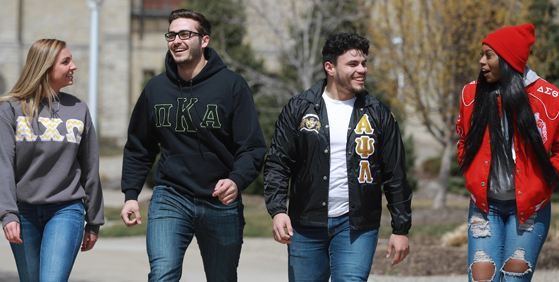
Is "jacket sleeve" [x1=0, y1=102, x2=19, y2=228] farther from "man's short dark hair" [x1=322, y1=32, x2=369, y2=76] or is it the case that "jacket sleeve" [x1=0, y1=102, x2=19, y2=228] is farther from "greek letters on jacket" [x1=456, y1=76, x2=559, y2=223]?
"greek letters on jacket" [x1=456, y1=76, x2=559, y2=223]

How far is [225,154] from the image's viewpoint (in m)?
4.07

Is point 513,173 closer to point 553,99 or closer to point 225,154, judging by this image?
point 553,99

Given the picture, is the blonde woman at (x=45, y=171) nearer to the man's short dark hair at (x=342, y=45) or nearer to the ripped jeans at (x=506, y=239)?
the man's short dark hair at (x=342, y=45)

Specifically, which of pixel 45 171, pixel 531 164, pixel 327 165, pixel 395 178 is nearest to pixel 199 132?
pixel 327 165

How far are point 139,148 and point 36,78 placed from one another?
2.44 feet

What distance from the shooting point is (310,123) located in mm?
3846

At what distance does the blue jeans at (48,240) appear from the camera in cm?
376

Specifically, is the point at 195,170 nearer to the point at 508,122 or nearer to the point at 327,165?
the point at 327,165

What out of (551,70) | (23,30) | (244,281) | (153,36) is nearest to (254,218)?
(244,281)

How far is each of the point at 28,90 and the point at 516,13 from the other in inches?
471

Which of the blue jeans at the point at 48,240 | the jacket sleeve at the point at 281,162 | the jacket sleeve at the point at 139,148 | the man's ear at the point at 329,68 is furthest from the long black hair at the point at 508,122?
the blue jeans at the point at 48,240

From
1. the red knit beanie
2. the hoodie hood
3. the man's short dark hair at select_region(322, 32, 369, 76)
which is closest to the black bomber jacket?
the man's short dark hair at select_region(322, 32, 369, 76)

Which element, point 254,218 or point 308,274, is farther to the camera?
point 254,218

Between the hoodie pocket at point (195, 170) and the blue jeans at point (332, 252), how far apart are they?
1.91 feet
